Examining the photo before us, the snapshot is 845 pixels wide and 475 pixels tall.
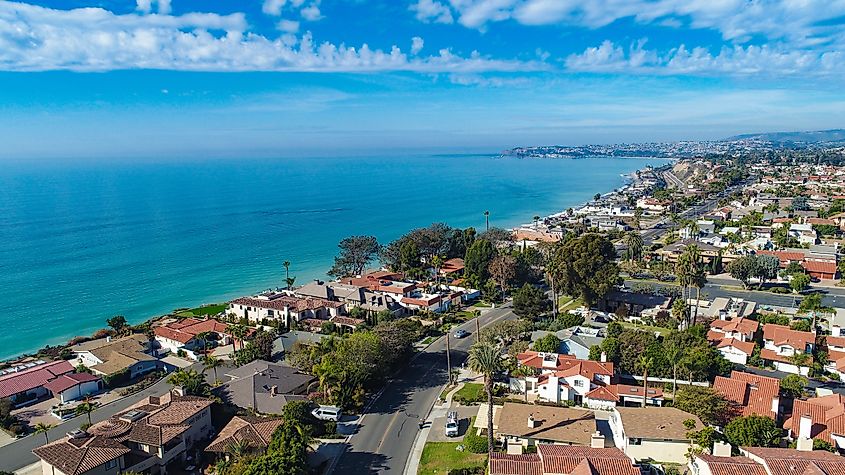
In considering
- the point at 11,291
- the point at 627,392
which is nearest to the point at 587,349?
the point at 627,392

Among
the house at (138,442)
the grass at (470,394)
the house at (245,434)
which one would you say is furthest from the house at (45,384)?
the grass at (470,394)

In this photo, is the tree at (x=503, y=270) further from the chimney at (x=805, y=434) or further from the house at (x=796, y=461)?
the house at (x=796, y=461)

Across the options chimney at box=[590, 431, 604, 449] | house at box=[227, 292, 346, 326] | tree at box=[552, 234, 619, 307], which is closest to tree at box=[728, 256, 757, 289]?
tree at box=[552, 234, 619, 307]

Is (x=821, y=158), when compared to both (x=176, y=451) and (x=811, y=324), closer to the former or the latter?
(x=811, y=324)

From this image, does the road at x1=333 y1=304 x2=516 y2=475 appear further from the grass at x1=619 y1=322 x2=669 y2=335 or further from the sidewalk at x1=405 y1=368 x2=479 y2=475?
the grass at x1=619 y1=322 x2=669 y2=335

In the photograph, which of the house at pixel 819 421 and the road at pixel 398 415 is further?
the road at pixel 398 415

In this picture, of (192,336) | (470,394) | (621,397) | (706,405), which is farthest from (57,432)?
(706,405)
